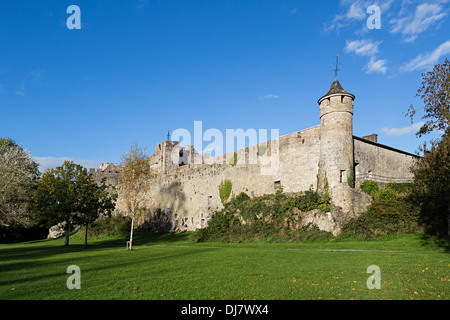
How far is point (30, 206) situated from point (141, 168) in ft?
24.8

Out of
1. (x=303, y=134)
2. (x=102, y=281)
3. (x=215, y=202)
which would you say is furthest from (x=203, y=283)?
(x=215, y=202)

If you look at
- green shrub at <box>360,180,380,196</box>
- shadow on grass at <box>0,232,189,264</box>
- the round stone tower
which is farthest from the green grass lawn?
green shrub at <box>360,180,380,196</box>

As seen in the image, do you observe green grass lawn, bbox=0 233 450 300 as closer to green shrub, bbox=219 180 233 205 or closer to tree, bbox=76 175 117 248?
tree, bbox=76 175 117 248

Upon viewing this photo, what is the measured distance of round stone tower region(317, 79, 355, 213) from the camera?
2023 cm

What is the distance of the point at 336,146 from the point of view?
20594 millimetres

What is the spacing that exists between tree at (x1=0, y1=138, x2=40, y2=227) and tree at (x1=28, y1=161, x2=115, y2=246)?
716 centimetres

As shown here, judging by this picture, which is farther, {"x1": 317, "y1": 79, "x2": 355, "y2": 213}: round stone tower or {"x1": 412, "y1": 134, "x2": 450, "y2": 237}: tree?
{"x1": 317, "y1": 79, "x2": 355, "y2": 213}: round stone tower

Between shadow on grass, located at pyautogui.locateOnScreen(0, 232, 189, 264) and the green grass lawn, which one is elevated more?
the green grass lawn

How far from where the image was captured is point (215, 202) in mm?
29062

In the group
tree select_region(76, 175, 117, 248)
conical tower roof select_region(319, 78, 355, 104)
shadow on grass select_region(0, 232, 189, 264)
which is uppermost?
conical tower roof select_region(319, 78, 355, 104)

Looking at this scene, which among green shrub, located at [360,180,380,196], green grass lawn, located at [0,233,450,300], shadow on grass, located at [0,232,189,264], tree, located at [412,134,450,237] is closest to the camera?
green grass lawn, located at [0,233,450,300]
